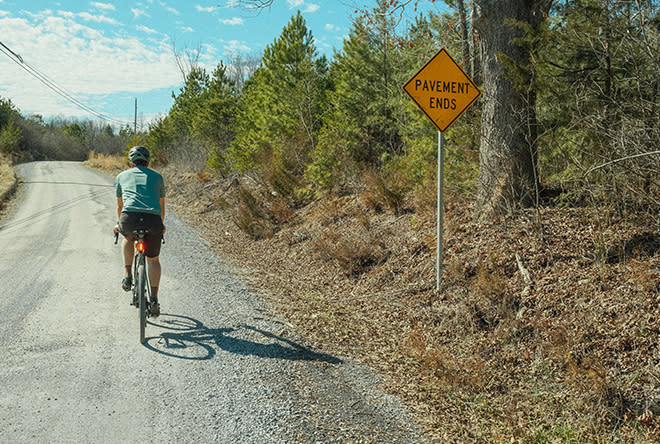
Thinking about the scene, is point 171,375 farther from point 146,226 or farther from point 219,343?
point 146,226

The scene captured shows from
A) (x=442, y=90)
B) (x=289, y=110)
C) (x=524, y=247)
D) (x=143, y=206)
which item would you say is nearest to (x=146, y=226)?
(x=143, y=206)

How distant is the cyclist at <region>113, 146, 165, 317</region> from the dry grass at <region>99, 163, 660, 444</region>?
1.95 m

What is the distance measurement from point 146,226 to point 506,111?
534 centimetres

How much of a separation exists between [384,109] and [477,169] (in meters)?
6.41

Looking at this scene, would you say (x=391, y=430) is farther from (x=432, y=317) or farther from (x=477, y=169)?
(x=477, y=169)

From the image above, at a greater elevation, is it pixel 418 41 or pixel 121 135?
pixel 121 135

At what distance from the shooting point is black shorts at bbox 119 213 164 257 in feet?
17.5

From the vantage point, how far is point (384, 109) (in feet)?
45.6

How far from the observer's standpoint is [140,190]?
5.39 meters

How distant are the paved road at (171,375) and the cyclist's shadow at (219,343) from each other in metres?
0.01

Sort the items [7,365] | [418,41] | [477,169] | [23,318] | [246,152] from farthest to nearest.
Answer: [246,152] → [418,41] → [477,169] → [23,318] → [7,365]

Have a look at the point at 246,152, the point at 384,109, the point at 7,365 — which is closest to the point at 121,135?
the point at 246,152

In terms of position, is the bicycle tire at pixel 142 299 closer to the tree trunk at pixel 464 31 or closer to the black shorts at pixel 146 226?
the black shorts at pixel 146 226

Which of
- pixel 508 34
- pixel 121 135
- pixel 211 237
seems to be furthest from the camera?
pixel 121 135
